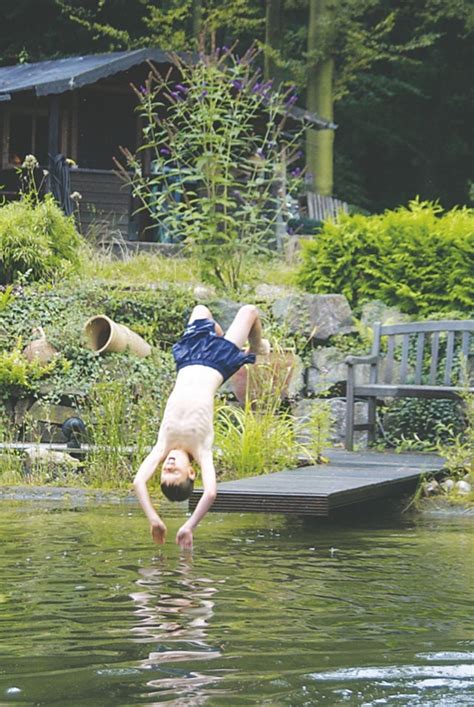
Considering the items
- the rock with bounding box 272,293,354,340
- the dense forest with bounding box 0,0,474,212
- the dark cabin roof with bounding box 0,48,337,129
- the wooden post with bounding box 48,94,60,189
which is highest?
the dense forest with bounding box 0,0,474,212

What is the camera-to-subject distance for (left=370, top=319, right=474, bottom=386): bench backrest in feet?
41.0

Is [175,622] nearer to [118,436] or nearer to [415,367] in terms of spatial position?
[118,436]

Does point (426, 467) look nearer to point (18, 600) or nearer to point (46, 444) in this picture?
point (46, 444)

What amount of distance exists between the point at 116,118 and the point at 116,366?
12.3 meters

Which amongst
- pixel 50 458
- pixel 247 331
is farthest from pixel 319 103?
pixel 247 331

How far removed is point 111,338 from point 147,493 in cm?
588

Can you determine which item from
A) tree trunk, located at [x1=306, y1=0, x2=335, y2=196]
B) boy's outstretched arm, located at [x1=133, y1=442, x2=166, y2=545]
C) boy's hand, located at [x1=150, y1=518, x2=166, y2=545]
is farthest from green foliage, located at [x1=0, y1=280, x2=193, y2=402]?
tree trunk, located at [x1=306, y1=0, x2=335, y2=196]

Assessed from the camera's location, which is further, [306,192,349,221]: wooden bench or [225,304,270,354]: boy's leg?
[306,192,349,221]: wooden bench

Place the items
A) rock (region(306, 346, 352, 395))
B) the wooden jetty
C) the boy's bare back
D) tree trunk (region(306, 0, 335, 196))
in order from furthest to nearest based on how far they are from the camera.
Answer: tree trunk (region(306, 0, 335, 196)), rock (region(306, 346, 352, 395)), the wooden jetty, the boy's bare back

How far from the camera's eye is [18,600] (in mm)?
6727

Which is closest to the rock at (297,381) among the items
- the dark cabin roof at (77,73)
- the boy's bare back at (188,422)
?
the boy's bare back at (188,422)

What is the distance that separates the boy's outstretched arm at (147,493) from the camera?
7.66 metres

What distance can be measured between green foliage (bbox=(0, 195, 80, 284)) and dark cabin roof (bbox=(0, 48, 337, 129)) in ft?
17.3

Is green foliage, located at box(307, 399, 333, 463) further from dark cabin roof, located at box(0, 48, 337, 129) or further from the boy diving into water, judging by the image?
Result: dark cabin roof, located at box(0, 48, 337, 129)
